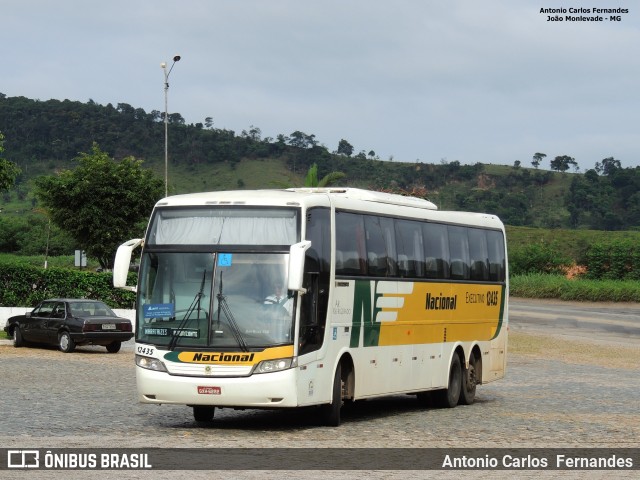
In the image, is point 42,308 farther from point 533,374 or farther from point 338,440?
point 338,440

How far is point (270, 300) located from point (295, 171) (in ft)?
573

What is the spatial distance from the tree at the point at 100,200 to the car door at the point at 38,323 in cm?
2480

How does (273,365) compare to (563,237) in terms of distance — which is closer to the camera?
(273,365)

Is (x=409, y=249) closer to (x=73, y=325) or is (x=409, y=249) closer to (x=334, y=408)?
(x=334, y=408)

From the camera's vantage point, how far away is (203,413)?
18094mm

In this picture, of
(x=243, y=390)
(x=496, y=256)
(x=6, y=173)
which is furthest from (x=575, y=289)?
(x=243, y=390)

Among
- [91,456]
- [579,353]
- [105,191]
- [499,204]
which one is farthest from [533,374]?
[499,204]

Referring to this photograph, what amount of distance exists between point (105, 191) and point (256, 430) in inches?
1864

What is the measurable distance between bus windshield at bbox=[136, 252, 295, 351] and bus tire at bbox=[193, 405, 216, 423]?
170 centimetres

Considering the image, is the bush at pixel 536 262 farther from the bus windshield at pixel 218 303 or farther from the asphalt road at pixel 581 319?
the bus windshield at pixel 218 303

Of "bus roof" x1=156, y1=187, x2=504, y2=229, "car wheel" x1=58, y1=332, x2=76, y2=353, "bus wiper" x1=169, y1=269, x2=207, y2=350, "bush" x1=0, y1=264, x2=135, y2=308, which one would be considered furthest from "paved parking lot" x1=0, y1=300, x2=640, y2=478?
"bush" x1=0, y1=264, x2=135, y2=308

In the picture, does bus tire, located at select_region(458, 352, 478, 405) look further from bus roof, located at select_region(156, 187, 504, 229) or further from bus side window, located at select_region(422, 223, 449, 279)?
bus roof, located at select_region(156, 187, 504, 229)

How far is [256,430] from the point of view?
1698 cm

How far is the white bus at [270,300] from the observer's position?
16.2m
